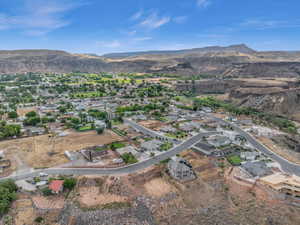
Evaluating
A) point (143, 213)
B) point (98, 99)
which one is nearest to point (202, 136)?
point (143, 213)

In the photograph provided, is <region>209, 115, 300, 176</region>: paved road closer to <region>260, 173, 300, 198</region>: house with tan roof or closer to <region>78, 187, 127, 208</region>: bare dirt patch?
<region>260, 173, 300, 198</region>: house with tan roof

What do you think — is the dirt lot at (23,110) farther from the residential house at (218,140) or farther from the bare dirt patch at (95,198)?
the residential house at (218,140)

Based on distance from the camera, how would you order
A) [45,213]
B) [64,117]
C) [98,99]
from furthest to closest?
[98,99], [64,117], [45,213]

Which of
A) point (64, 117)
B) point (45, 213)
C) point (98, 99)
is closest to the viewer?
point (45, 213)

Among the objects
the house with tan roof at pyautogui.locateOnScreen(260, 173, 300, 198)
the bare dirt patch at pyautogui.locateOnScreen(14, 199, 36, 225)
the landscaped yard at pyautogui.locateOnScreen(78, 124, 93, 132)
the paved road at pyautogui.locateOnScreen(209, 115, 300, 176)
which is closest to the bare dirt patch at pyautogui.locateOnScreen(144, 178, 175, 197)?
the house with tan roof at pyautogui.locateOnScreen(260, 173, 300, 198)

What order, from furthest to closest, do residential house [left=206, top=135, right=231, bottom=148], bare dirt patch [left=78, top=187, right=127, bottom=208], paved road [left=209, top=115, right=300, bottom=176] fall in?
residential house [left=206, top=135, right=231, bottom=148], paved road [left=209, top=115, right=300, bottom=176], bare dirt patch [left=78, top=187, right=127, bottom=208]

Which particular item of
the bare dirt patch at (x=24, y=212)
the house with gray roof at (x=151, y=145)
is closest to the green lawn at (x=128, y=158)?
the house with gray roof at (x=151, y=145)

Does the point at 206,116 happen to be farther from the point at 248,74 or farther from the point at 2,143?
the point at 248,74
